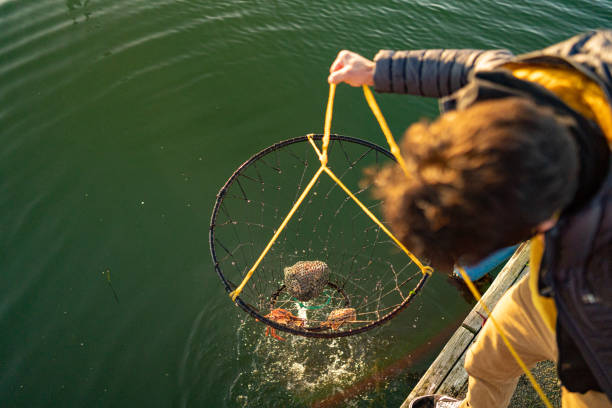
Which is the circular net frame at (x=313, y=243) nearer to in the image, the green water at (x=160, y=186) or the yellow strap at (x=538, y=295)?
the green water at (x=160, y=186)

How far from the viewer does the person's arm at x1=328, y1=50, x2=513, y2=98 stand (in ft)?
4.94

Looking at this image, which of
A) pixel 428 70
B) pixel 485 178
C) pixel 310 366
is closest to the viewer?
pixel 485 178

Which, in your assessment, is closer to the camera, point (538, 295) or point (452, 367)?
point (538, 295)

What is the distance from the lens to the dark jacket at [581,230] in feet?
3.21

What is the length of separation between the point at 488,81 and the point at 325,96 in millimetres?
4569

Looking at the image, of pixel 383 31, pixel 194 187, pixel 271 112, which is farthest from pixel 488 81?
pixel 383 31

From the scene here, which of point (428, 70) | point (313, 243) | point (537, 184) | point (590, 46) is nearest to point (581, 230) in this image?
point (537, 184)

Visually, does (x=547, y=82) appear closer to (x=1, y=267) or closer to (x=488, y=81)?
(x=488, y=81)

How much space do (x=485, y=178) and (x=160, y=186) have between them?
4163 millimetres

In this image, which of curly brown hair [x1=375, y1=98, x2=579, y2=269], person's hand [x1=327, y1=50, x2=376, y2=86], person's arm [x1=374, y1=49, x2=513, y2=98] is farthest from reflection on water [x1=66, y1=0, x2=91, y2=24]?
curly brown hair [x1=375, y1=98, x2=579, y2=269]

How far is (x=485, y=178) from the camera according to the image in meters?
0.88

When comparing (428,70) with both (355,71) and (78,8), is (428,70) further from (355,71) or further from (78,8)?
(78,8)

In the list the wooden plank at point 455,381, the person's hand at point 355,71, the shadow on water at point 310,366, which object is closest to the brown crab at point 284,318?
the shadow on water at point 310,366

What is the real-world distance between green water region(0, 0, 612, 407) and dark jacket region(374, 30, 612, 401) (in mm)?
2459
